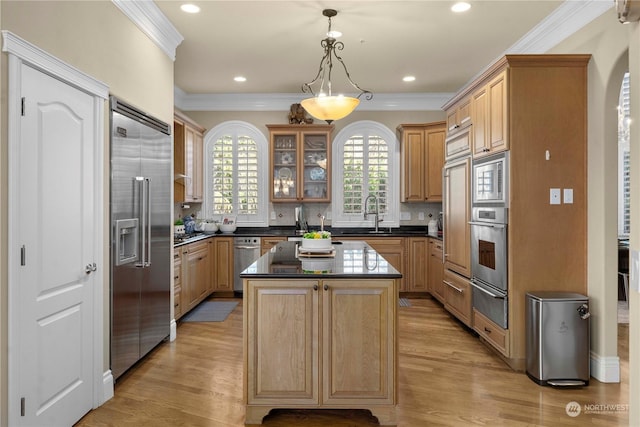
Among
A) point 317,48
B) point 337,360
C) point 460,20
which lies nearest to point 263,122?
point 317,48

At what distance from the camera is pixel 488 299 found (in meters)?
3.66

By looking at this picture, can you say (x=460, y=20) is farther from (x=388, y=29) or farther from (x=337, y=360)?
(x=337, y=360)

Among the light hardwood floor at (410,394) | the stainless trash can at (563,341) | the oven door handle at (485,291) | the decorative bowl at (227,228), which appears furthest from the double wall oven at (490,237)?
the decorative bowl at (227,228)

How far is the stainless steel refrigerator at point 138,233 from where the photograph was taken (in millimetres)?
2957

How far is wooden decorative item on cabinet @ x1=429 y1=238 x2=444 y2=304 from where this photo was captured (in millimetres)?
5422

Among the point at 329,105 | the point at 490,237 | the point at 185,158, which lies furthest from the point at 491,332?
the point at 185,158

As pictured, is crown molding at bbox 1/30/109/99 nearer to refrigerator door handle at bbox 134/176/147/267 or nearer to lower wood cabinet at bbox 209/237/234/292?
refrigerator door handle at bbox 134/176/147/267

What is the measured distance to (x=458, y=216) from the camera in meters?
4.41

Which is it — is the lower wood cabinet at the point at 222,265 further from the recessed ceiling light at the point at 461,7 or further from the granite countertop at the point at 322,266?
the recessed ceiling light at the point at 461,7

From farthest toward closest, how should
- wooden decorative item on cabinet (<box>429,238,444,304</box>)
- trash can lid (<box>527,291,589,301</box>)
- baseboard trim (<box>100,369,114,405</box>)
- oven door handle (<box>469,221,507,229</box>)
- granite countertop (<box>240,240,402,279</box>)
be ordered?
wooden decorative item on cabinet (<box>429,238,444,304</box>) < oven door handle (<box>469,221,507,229</box>) < trash can lid (<box>527,291,589,301</box>) < baseboard trim (<box>100,369,114,405</box>) < granite countertop (<box>240,240,402,279</box>)

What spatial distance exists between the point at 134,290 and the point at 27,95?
1.65 meters

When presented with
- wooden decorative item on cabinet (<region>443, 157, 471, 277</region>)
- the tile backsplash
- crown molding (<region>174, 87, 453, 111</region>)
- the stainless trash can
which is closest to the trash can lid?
the stainless trash can

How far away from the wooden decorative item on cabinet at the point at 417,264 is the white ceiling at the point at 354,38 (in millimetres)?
2169

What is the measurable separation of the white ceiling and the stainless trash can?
2.36 m
